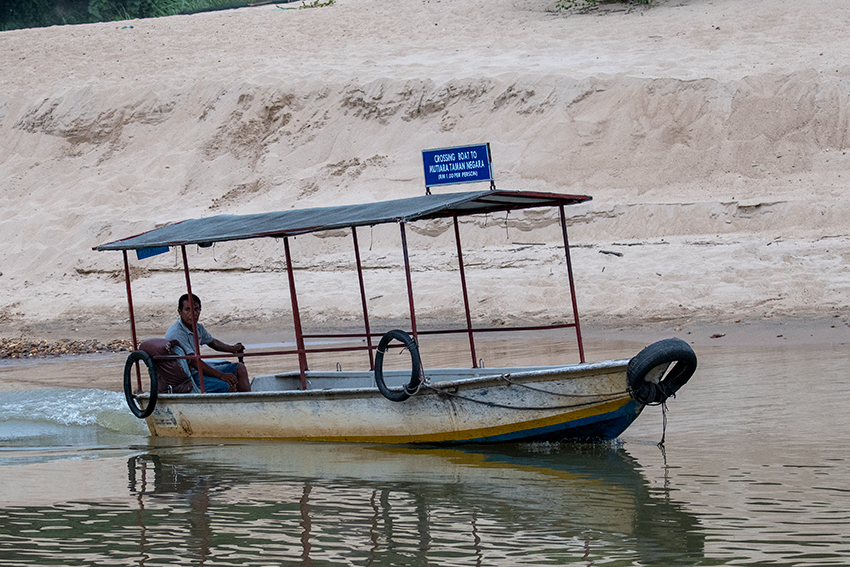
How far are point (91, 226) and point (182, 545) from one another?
61.1 ft

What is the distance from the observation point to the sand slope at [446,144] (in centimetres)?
1669

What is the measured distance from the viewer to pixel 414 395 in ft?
26.9

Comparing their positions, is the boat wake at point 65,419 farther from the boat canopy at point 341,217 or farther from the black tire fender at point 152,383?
the boat canopy at point 341,217

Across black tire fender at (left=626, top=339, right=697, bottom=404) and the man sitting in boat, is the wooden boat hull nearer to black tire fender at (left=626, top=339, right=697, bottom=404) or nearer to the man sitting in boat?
black tire fender at (left=626, top=339, right=697, bottom=404)

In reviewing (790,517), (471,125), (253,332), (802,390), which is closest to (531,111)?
(471,125)

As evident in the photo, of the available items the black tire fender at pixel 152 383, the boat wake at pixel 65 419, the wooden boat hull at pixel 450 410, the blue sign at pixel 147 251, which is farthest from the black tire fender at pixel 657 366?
the boat wake at pixel 65 419

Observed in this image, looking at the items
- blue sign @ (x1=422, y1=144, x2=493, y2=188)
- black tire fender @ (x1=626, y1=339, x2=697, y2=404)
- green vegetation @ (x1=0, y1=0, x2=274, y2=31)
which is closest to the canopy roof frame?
blue sign @ (x1=422, y1=144, x2=493, y2=188)

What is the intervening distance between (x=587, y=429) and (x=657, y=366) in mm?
816

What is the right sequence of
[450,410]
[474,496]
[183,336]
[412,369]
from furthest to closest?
[183,336] → [450,410] → [412,369] → [474,496]

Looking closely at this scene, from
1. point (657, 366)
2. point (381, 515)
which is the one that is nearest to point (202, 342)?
point (381, 515)

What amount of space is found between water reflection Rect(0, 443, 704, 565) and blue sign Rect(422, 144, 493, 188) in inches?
110

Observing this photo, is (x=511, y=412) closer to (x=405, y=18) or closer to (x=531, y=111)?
(x=531, y=111)

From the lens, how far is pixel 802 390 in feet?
30.6

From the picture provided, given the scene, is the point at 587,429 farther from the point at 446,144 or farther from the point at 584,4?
the point at 584,4
